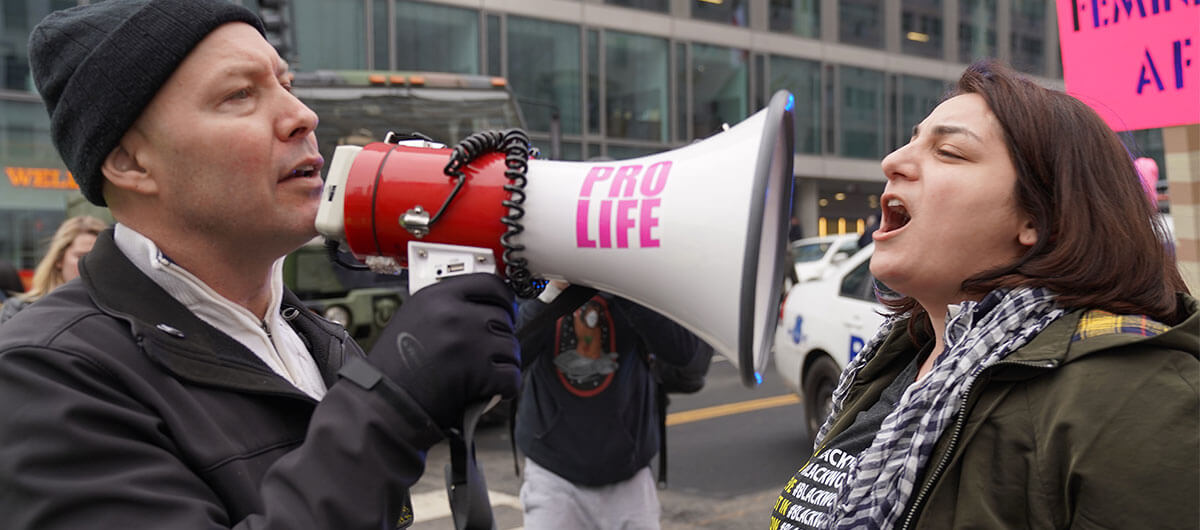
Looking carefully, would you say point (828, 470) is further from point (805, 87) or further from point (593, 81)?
point (805, 87)

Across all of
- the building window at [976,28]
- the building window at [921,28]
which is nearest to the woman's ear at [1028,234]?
the building window at [921,28]

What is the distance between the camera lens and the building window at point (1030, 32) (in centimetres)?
2705

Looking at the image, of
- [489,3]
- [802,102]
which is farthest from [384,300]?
[802,102]

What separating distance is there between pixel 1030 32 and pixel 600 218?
3008 centimetres

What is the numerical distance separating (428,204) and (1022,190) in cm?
97

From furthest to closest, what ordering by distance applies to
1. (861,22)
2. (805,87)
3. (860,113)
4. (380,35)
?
(860,113)
(861,22)
(805,87)
(380,35)

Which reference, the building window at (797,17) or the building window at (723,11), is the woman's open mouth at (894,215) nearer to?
the building window at (723,11)

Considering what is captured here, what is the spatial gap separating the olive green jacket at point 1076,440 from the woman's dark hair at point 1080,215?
0.28 ft

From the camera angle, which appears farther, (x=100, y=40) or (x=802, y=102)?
(x=802, y=102)

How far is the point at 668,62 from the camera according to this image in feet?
65.5

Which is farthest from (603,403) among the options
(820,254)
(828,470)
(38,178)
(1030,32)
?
(1030,32)

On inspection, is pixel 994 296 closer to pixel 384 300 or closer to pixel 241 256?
pixel 241 256

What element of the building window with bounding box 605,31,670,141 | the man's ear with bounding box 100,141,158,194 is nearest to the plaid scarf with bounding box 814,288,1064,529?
the man's ear with bounding box 100,141,158,194

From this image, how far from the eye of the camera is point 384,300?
6582 mm
